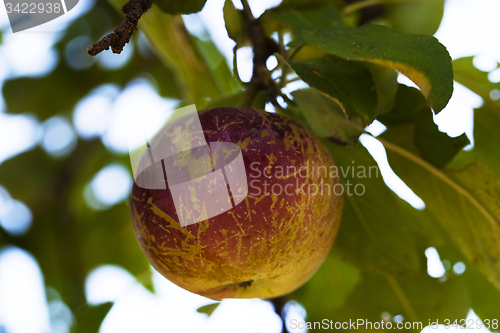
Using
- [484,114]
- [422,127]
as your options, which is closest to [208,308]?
[422,127]

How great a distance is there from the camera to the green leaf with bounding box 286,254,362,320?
147cm

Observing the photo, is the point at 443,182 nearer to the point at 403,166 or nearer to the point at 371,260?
the point at 403,166

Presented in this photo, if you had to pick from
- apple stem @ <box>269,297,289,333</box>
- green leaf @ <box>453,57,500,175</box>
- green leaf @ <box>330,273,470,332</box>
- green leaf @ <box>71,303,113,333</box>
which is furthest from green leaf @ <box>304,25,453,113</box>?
green leaf @ <box>71,303,113,333</box>

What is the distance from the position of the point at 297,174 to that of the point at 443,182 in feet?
1.67

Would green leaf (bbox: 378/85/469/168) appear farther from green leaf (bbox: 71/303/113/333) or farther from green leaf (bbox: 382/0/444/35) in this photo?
green leaf (bbox: 71/303/113/333)

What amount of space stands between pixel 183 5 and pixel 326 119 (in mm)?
377

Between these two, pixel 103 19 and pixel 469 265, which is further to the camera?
pixel 103 19

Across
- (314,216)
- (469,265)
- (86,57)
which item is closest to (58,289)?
(86,57)

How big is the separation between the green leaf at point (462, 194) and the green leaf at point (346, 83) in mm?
294

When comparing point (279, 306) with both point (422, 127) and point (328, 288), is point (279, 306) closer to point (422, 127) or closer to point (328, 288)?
point (328, 288)

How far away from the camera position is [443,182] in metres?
1.00

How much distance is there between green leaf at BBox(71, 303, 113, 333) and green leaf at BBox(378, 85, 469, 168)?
114 cm

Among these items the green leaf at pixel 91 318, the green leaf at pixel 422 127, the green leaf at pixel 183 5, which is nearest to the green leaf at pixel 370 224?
the green leaf at pixel 422 127

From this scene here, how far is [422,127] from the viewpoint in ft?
3.04
